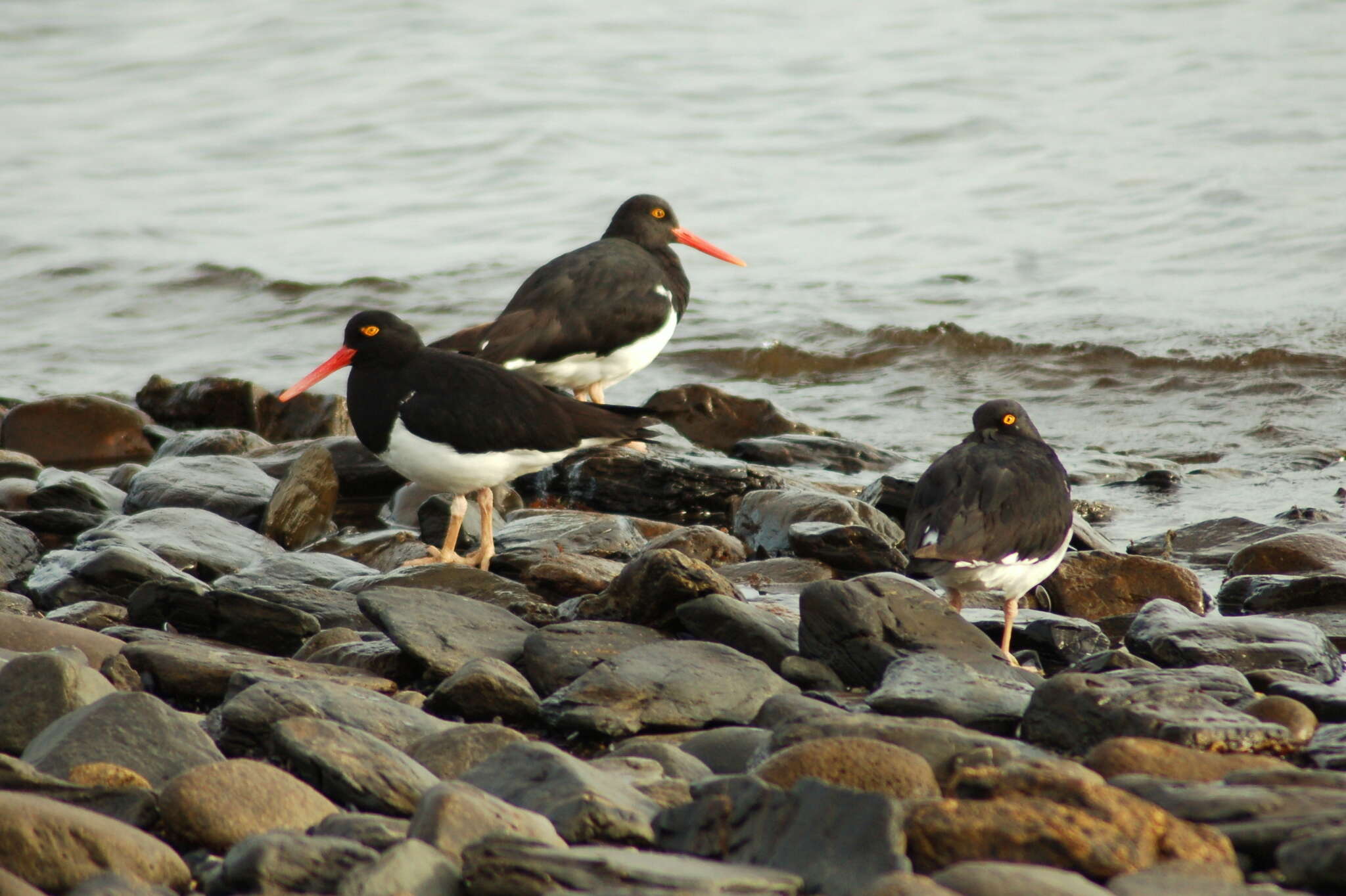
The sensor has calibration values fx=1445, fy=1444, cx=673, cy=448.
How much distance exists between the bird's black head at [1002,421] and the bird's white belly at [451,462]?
5.55 feet

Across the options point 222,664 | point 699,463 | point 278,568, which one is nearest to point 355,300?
point 699,463

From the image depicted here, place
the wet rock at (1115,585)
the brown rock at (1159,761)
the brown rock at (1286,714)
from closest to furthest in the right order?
1. the brown rock at (1159,761)
2. the brown rock at (1286,714)
3. the wet rock at (1115,585)

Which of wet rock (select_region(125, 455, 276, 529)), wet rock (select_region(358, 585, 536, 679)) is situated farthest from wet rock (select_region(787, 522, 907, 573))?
wet rock (select_region(125, 455, 276, 529))

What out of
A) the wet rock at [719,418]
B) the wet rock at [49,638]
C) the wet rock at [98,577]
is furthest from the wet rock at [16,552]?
the wet rock at [719,418]

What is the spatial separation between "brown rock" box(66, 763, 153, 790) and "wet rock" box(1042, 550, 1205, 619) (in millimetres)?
3530

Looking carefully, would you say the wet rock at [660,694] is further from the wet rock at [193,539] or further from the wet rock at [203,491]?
the wet rock at [203,491]

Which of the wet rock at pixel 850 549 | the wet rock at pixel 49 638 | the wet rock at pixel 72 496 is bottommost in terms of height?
the wet rock at pixel 850 549

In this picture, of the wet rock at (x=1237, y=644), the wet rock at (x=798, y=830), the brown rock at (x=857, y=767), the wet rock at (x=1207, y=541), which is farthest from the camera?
the wet rock at (x=1207, y=541)

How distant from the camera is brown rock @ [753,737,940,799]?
119 inches

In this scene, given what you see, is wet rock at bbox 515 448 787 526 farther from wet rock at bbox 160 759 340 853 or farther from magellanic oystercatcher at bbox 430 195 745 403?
wet rock at bbox 160 759 340 853

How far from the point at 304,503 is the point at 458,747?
3284mm

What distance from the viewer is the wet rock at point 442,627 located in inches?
171

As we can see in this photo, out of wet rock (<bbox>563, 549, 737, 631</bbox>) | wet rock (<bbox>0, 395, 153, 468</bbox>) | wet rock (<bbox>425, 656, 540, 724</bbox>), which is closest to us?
wet rock (<bbox>425, 656, 540, 724</bbox>)

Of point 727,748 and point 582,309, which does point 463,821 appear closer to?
point 727,748
